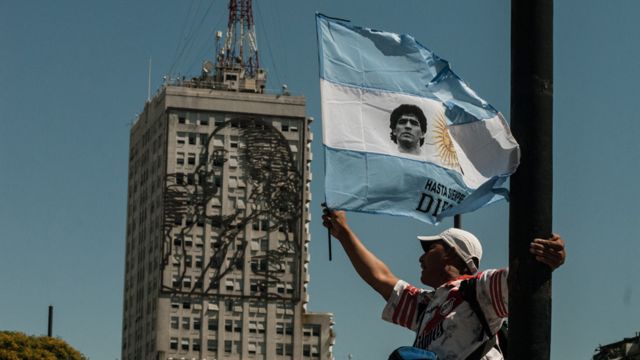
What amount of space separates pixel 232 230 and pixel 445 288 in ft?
532

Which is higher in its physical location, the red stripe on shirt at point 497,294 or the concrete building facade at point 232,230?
the concrete building facade at point 232,230

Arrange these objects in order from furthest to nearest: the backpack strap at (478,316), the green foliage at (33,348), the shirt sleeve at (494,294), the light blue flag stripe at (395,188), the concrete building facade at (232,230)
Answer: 1. the concrete building facade at (232,230)
2. the green foliage at (33,348)
3. the light blue flag stripe at (395,188)
4. the backpack strap at (478,316)
5. the shirt sleeve at (494,294)

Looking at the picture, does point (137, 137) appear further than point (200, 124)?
Yes

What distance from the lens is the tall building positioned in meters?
169

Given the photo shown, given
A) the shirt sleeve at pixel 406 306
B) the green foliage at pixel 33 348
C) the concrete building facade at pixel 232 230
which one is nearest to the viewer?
the shirt sleeve at pixel 406 306

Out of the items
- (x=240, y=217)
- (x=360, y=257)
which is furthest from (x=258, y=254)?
(x=360, y=257)

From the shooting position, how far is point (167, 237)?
17025 centimetres

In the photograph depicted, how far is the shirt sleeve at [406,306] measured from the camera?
9.35m

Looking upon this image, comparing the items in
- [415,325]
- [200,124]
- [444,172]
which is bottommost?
[415,325]

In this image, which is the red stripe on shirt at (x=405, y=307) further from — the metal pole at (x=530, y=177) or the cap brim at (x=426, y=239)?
the metal pole at (x=530, y=177)

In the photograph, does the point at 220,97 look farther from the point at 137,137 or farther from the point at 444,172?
the point at 444,172

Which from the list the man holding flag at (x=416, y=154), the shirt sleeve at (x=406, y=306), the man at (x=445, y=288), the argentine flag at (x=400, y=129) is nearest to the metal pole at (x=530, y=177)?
the man at (x=445, y=288)

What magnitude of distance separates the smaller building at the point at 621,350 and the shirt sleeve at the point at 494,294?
12428cm

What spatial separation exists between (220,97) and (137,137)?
63.3ft
